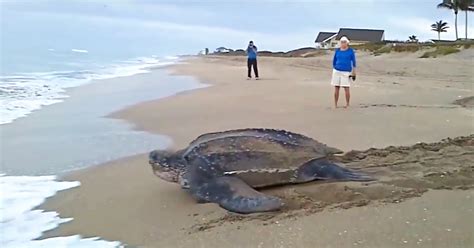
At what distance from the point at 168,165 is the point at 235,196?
0.81 meters

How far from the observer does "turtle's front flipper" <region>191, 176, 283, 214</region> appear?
11.1 ft

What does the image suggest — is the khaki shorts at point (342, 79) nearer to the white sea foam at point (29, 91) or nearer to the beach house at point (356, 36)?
the white sea foam at point (29, 91)

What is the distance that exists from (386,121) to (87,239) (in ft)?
14.8

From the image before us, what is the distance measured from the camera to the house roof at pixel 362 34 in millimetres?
66125

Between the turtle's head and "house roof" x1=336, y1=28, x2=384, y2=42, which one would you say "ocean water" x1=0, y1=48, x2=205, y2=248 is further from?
"house roof" x1=336, y1=28, x2=384, y2=42

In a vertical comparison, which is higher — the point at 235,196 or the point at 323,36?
the point at 323,36

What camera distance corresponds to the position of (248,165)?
3.80 m

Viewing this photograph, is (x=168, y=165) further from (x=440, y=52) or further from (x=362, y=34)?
(x=362, y=34)

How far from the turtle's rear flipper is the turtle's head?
2.95 ft

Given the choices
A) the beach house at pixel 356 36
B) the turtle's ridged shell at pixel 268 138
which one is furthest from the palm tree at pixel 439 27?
the turtle's ridged shell at pixel 268 138

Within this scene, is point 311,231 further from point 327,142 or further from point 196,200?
point 327,142

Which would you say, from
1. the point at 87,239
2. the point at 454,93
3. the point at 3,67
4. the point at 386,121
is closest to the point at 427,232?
the point at 87,239

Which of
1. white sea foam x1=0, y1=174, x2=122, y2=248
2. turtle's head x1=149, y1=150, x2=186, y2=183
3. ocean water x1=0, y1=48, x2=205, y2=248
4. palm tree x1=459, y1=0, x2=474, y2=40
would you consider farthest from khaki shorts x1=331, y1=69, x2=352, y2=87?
palm tree x1=459, y1=0, x2=474, y2=40

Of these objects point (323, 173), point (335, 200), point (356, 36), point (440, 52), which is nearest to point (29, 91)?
point (323, 173)
